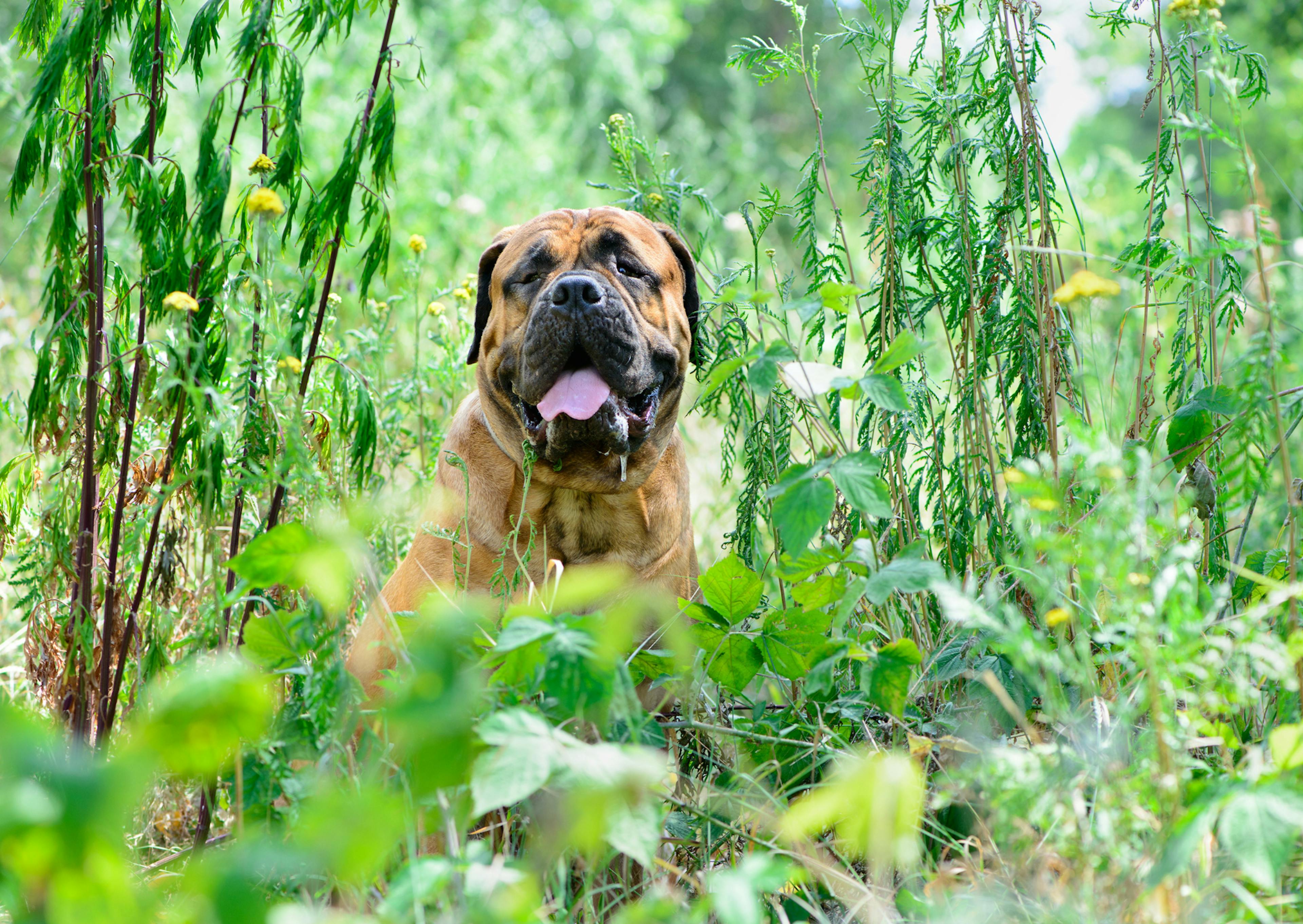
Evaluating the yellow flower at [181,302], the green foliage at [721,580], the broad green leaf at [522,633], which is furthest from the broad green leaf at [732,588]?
the yellow flower at [181,302]

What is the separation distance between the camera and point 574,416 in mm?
2576

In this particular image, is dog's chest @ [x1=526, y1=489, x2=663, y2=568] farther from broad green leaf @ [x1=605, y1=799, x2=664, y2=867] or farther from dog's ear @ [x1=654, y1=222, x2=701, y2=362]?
broad green leaf @ [x1=605, y1=799, x2=664, y2=867]

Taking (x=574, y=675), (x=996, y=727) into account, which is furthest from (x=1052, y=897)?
(x=996, y=727)

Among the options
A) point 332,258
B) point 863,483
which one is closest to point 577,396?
point 332,258

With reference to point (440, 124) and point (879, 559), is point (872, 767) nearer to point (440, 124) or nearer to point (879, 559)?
point (879, 559)

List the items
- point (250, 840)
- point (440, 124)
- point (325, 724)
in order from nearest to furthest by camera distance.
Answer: point (250, 840) → point (325, 724) → point (440, 124)

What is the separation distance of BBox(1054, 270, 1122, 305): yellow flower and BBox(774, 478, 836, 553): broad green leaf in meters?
0.44

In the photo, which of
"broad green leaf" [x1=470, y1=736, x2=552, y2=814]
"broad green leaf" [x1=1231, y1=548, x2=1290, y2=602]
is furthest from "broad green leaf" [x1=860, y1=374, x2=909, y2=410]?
"broad green leaf" [x1=1231, y1=548, x2=1290, y2=602]

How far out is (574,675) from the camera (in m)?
1.36

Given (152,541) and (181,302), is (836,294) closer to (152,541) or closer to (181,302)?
(181,302)

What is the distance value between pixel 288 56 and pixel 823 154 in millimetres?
1116

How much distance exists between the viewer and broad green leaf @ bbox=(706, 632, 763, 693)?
2061mm

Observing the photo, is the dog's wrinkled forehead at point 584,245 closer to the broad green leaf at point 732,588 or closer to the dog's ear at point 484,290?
the dog's ear at point 484,290

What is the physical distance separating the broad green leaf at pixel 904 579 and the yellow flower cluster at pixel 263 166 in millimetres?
1250
